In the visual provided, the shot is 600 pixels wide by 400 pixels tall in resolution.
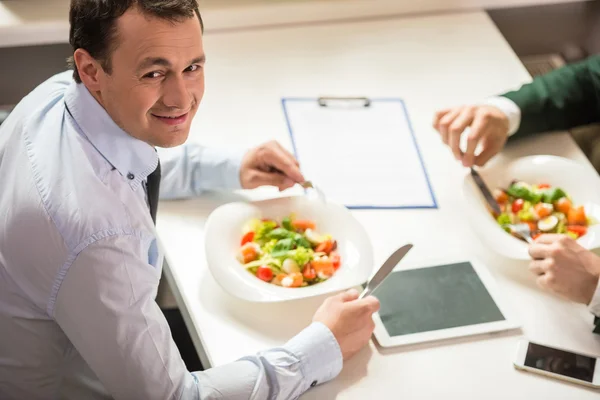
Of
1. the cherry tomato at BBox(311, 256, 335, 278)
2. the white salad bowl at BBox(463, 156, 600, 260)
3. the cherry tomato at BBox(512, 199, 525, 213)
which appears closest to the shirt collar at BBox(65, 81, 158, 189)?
the cherry tomato at BBox(311, 256, 335, 278)

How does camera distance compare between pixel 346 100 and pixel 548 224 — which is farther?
pixel 346 100

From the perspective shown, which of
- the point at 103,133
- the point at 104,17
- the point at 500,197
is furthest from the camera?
the point at 500,197

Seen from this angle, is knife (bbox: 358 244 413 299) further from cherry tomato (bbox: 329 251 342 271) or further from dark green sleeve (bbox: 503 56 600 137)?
dark green sleeve (bbox: 503 56 600 137)

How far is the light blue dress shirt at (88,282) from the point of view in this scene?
1163mm

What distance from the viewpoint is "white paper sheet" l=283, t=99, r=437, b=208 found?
172 cm

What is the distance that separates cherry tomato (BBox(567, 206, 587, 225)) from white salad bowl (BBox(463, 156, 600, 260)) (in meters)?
0.02

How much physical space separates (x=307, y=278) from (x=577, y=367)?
504 mm

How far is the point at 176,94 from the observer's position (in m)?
1.23

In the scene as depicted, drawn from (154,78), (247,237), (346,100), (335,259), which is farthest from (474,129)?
(154,78)

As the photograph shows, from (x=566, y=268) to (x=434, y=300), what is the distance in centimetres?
25

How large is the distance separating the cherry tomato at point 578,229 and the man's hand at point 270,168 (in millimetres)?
563

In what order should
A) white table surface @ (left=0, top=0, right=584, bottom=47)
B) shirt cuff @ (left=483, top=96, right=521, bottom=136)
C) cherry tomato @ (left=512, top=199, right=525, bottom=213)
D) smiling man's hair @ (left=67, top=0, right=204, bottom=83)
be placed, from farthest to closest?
white table surface @ (left=0, top=0, right=584, bottom=47) < shirt cuff @ (left=483, top=96, right=521, bottom=136) < cherry tomato @ (left=512, top=199, right=525, bottom=213) < smiling man's hair @ (left=67, top=0, right=204, bottom=83)

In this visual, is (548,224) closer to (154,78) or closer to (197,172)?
(197,172)

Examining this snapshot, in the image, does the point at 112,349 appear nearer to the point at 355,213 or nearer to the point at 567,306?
the point at 355,213
